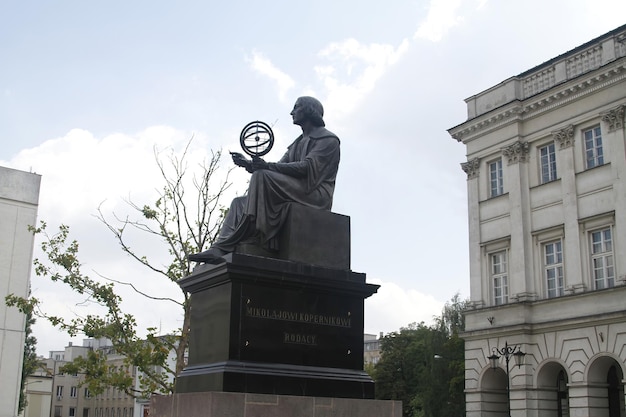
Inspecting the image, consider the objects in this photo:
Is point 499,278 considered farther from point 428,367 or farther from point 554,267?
point 428,367

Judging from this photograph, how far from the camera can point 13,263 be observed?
37.0 metres

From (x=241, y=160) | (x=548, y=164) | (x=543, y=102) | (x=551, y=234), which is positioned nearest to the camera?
(x=241, y=160)

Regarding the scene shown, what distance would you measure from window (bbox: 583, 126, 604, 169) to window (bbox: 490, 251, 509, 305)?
19.3 feet

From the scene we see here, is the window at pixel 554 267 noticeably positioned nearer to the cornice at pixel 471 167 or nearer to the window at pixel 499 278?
the window at pixel 499 278

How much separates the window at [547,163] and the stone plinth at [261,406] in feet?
92.2

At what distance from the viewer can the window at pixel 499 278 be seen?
36.1 meters

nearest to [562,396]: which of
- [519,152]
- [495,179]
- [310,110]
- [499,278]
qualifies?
[499,278]

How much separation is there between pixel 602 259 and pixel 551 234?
2.96 m

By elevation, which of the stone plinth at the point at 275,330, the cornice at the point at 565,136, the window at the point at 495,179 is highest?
the cornice at the point at 565,136

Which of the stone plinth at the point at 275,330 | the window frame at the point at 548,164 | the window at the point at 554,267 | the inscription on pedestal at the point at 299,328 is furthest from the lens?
the window frame at the point at 548,164

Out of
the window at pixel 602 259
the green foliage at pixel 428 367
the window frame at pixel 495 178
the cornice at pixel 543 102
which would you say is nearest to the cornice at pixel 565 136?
the cornice at pixel 543 102

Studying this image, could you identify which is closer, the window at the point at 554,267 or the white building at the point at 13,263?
the window at the point at 554,267

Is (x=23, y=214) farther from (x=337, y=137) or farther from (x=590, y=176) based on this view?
(x=337, y=137)

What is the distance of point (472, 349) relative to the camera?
120 feet
